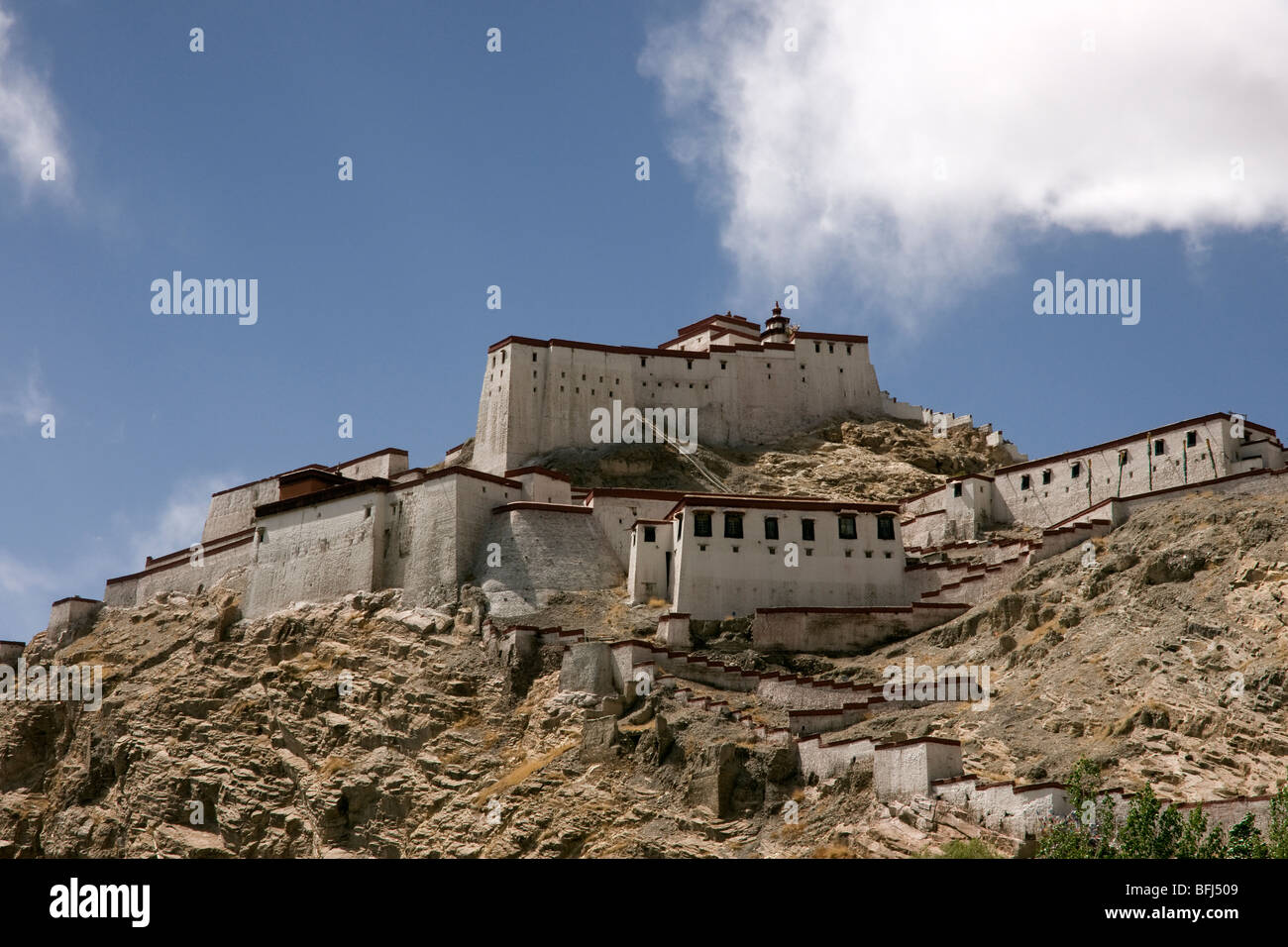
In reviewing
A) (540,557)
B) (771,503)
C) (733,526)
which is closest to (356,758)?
(540,557)

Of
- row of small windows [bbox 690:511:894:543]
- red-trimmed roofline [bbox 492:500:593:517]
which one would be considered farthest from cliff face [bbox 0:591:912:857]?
row of small windows [bbox 690:511:894:543]

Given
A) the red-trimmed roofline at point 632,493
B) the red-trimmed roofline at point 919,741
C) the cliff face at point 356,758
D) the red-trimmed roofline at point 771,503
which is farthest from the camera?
the red-trimmed roofline at point 632,493

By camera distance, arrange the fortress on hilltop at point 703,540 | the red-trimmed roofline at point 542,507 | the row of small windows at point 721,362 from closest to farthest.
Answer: the fortress on hilltop at point 703,540 < the red-trimmed roofline at point 542,507 < the row of small windows at point 721,362

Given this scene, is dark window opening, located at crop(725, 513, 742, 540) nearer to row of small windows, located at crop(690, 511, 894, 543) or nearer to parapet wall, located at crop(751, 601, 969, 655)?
row of small windows, located at crop(690, 511, 894, 543)

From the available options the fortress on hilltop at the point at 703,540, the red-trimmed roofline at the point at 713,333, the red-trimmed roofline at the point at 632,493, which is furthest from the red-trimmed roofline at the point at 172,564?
the red-trimmed roofline at the point at 713,333

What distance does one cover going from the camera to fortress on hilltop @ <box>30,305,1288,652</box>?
163 feet

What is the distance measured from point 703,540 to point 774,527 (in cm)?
239

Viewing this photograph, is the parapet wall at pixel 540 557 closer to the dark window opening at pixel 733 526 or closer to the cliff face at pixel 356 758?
the cliff face at pixel 356 758

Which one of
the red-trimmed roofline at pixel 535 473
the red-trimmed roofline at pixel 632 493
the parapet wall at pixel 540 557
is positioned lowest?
the parapet wall at pixel 540 557

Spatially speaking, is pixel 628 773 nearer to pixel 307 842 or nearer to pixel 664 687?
pixel 664 687

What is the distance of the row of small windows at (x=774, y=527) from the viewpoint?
2066 inches

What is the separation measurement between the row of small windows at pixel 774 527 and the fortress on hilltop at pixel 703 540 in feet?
0.15

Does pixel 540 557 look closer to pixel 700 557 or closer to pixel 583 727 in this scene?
pixel 700 557
